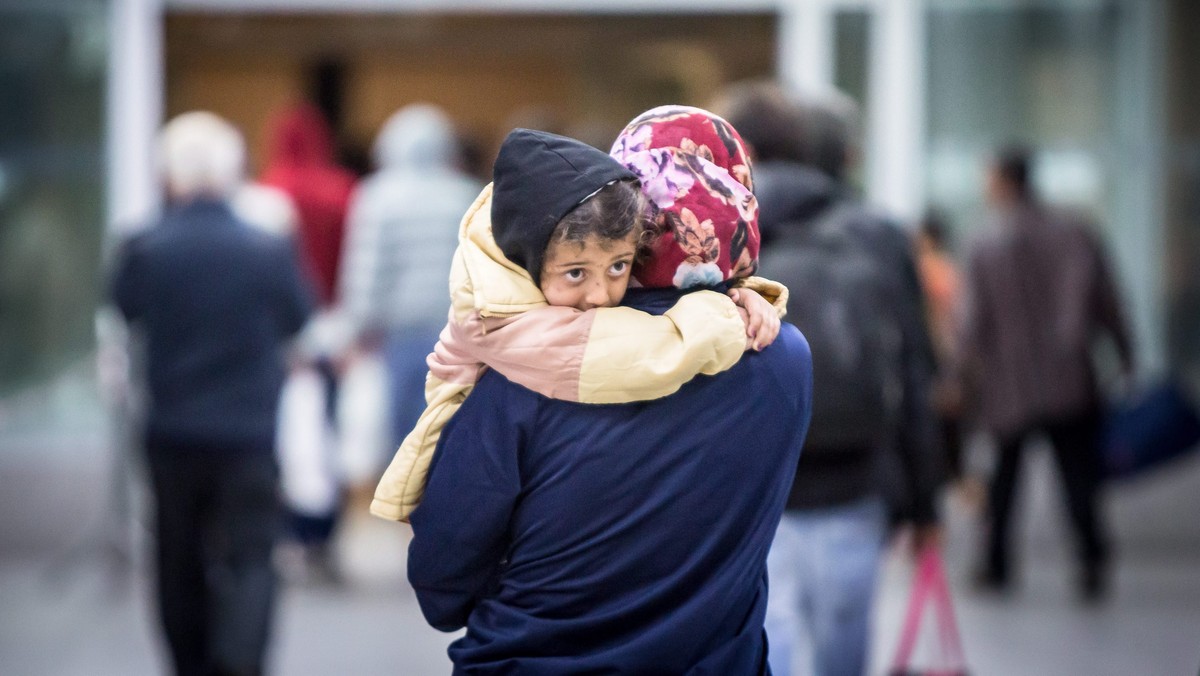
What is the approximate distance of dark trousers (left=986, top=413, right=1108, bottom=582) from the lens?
7.46 m

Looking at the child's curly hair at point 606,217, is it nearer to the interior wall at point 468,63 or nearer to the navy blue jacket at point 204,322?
the navy blue jacket at point 204,322

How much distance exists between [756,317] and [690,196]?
23 centimetres

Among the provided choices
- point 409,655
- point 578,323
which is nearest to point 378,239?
point 409,655

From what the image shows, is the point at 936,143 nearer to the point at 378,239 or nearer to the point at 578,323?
the point at 378,239

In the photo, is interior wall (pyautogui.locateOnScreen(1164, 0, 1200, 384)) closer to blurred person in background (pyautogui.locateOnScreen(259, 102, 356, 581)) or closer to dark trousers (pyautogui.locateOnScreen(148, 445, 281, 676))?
blurred person in background (pyautogui.locateOnScreen(259, 102, 356, 581))

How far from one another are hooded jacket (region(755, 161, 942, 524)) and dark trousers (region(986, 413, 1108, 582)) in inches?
130

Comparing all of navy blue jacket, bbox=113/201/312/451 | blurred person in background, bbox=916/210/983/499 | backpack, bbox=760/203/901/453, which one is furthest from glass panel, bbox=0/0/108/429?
backpack, bbox=760/203/901/453

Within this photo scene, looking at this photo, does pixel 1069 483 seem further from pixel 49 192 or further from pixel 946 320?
pixel 49 192

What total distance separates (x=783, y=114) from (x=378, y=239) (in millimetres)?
3425

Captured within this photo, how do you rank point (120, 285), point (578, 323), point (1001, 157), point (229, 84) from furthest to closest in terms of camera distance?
point (229, 84) < point (1001, 157) < point (120, 285) < point (578, 323)

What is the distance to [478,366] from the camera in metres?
2.36

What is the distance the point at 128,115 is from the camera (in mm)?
8680

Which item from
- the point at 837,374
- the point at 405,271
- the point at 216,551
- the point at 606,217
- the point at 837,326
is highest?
the point at 606,217

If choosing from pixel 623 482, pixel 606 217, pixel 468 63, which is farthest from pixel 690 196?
pixel 468 63
